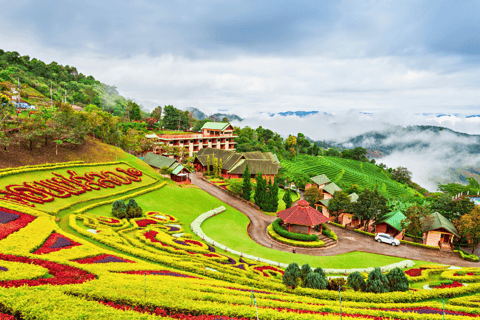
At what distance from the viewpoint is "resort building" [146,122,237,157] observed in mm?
84250

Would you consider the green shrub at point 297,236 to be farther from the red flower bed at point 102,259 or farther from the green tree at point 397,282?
the red flower bed at point 102,259

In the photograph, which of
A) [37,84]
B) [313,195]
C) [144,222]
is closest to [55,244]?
[144,222]

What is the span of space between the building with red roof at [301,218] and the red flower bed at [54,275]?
2551 cm

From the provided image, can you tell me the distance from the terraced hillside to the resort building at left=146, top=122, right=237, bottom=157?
22762 mm

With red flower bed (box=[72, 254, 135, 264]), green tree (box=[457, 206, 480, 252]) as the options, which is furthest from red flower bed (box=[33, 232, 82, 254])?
green tree (box=[457, 206, 480, 252])

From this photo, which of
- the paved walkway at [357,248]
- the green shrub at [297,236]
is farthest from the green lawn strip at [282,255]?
the green shrub at [297,236]

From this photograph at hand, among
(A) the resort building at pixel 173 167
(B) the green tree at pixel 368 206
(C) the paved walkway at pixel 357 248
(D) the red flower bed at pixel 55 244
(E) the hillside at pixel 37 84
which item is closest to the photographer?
(D) the red flower bed at pixel 55 244

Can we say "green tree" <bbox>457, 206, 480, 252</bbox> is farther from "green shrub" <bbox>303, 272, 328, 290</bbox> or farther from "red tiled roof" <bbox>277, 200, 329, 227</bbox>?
"green shrub" <bbox>303, 272, 328, 290</bbox>

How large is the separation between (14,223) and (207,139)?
72006 millimetres

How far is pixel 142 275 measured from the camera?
48.7ft

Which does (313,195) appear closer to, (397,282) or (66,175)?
(397,282)

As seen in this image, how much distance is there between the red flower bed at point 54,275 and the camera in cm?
1117

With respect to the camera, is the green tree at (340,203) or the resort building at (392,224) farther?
the green tree at (340,203)

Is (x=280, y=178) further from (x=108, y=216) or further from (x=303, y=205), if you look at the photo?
(x=108, y=216)
